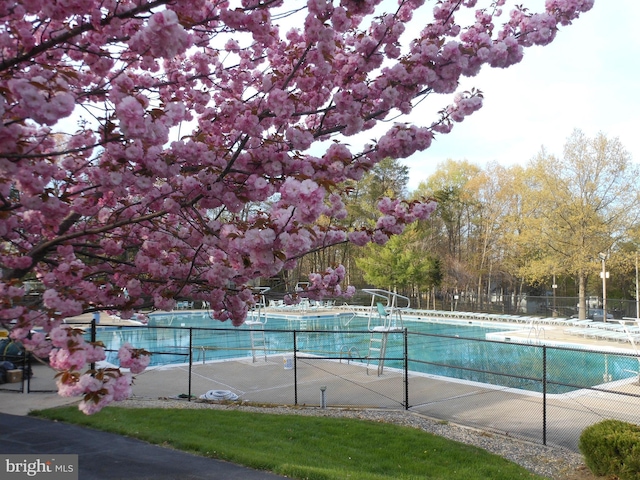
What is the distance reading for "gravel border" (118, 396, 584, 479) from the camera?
640cm

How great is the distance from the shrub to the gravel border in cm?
49

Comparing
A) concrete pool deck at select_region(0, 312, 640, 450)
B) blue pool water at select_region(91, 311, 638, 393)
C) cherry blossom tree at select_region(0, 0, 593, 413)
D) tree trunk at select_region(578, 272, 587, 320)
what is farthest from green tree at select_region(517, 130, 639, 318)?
cherry blossom tree at select_region(0, 0, 593, 413)

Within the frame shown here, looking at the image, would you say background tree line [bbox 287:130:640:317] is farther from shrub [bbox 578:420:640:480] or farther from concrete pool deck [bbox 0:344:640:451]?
shrub [bbox 578:420:640:480]

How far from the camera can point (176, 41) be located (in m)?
2.34

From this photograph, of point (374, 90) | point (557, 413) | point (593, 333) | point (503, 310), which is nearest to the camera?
point (374, 90)

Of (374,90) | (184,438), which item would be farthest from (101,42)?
(184,438)

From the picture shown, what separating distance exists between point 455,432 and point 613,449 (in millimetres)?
2421

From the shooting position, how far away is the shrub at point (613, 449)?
5324mm

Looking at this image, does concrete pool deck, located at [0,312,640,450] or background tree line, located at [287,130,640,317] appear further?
background tree line, located at [287,130,640,317]

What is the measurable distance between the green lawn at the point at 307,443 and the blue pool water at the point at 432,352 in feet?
6.82

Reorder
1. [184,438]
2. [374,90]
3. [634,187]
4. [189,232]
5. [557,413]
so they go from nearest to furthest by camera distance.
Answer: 1. [374,90]
2. [189,232]
3. [184,438]
4. [557,413]
5. [634,187]

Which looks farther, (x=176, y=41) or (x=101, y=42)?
(x=101, y=42)

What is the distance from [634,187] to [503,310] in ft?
37.9

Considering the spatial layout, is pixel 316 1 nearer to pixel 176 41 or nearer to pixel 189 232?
pixel 176 41
